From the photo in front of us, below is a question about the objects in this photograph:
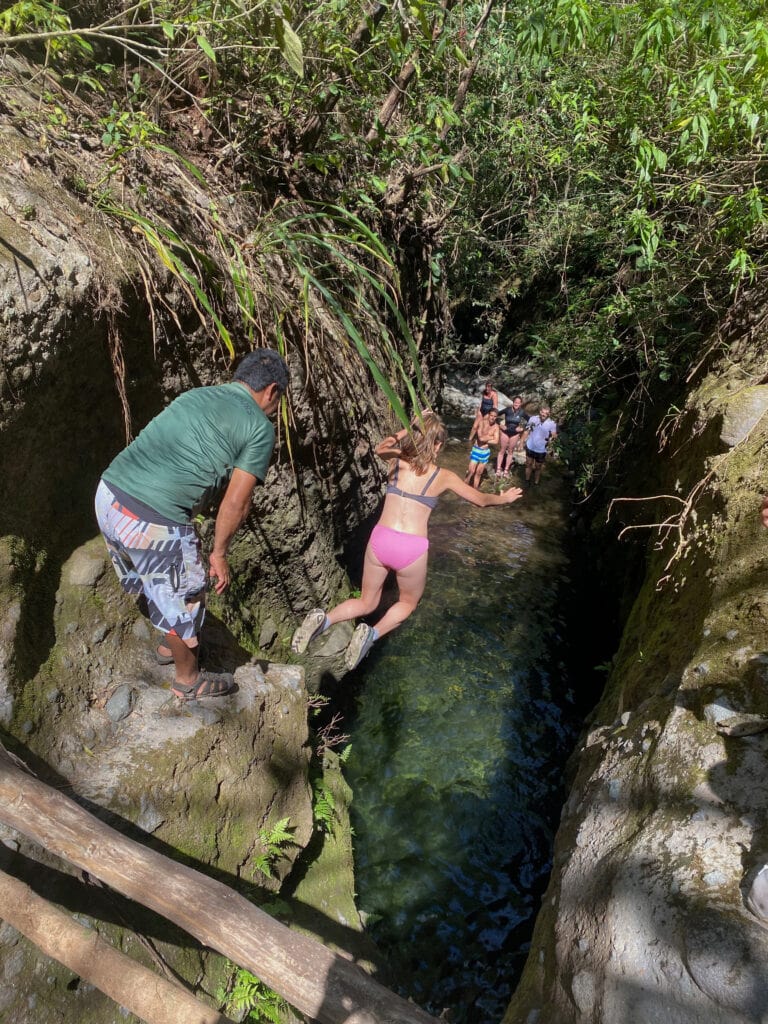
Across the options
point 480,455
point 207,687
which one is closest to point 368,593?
point 207,687

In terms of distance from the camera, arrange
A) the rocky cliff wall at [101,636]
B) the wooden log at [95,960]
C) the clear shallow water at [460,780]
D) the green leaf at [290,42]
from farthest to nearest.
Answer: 1. the clear shallow water at [460,780]
2. the green leaf at [290,42]
3. the rocky cliff wall at [101,636]
4. the wooden log at [95,960]

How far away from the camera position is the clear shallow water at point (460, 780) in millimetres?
3467

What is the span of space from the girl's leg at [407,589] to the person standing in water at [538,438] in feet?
21.5

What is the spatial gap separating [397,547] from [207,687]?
1.55 meters

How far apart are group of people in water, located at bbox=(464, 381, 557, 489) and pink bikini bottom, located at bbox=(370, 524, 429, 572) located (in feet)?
18.7

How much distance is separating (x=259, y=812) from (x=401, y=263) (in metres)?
5.82

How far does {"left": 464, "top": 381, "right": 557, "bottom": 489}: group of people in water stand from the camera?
31.6ft

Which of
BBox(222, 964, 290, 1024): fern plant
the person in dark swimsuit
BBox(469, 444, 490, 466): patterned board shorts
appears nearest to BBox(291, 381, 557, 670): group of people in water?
BBox(222, 964, 290, 1024): fern plant

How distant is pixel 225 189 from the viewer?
4156 millimetres

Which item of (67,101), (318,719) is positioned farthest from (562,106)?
(318,719)

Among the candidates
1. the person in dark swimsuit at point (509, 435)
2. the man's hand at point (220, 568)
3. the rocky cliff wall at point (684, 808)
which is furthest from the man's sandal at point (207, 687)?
the person in dark swimsuit at point (509, 435)

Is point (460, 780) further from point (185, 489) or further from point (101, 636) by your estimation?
point (185, 489)

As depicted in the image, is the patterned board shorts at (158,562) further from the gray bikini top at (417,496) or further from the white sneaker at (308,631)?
the gray bikini top at (417,496)

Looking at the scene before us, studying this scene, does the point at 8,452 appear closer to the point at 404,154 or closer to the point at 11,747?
the point at 11,747
